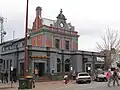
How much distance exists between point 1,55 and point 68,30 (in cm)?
1534

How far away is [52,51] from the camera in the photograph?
1993 inches

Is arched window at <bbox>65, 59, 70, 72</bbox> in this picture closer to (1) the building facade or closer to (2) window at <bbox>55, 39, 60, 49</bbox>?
(1) the building facade

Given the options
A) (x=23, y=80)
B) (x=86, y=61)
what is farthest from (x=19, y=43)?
(x=23, y=80)

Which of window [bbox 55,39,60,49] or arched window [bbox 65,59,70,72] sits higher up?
window [bbox 55,39,60,49]

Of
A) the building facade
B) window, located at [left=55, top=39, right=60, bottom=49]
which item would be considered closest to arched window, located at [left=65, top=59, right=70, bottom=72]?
the building facade

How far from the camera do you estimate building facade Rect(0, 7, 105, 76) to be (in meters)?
49.3

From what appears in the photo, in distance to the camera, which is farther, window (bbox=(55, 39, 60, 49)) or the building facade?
window (bbox=(55, 39, 60, 49))

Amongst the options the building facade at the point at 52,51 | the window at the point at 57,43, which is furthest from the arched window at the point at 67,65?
the window at the point at 57,43

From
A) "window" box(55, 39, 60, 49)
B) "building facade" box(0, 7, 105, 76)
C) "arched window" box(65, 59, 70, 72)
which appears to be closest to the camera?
"building facade" box(0, 7, 105, 76)

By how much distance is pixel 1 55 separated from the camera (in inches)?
2207

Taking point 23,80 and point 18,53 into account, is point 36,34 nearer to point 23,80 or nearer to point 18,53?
point 18,53

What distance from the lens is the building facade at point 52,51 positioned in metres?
49.3

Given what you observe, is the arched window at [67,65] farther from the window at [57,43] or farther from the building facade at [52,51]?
the window at [57,43]

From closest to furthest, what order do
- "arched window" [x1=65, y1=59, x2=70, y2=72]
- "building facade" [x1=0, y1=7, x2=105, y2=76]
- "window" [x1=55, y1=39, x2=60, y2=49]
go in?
"building facade" [x1=0, y1=7, x2=105, y2=76] → "arched window" [x1=65, y1=59, x2=70, y2=72] → "window" [x1=55, y1=39, x2=60, y2=49]
